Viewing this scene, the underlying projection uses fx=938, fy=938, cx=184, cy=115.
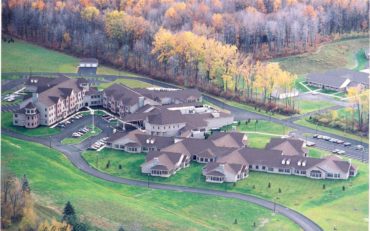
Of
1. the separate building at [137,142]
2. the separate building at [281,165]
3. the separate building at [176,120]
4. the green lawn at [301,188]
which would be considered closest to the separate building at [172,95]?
the separate building at [176,120]

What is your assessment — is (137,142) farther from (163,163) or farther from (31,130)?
(31,130)

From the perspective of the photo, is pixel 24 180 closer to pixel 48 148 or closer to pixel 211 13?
pixel 48 148

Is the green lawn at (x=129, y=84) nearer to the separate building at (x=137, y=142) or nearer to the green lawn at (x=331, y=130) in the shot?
the separate building at (x=137, y=142)

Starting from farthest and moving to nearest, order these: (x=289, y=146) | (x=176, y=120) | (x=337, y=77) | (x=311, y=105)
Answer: (x=337, y=77)
(x=311, y=105)
(x=176, y=120)
(x=289, y=146)

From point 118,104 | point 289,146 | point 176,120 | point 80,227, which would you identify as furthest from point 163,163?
point 118,104

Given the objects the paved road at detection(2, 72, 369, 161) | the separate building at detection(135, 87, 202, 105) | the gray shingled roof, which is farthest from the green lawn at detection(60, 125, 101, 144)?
the gray shingled roof
